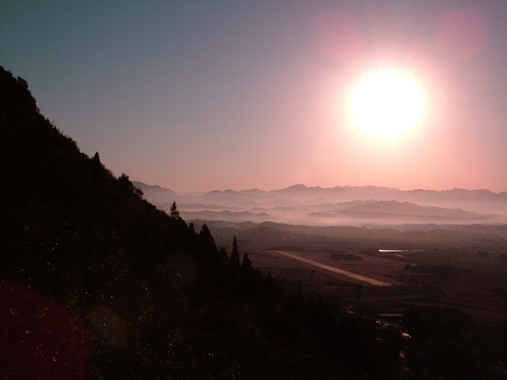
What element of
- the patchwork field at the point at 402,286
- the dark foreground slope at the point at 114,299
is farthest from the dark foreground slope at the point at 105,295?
the patchwork field at the point at 402,286

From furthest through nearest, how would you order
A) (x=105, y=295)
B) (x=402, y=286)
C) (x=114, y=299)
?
(x=402, y=286), (x=114, y=299), (x=105, y=295)

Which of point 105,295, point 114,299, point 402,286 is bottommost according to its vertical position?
point 402,286

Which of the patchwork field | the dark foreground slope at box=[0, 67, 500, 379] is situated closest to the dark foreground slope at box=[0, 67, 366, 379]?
the dark foreground slope at box=[0, 67, 500, 379]

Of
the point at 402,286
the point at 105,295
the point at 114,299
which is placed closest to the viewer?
the point at 105,295

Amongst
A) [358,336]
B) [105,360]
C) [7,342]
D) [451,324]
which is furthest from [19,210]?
[451,324]

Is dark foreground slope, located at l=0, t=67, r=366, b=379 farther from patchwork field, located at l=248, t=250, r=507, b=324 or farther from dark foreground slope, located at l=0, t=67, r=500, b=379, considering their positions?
patchwork field, located at l=248, t=250, r=507, b=324

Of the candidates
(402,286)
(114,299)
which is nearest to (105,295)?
(114,299)

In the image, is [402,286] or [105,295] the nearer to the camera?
[105,295]

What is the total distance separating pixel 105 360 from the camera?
13523 millimetres

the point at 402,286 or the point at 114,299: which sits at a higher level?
the point at 114,299

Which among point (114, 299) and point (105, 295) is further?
point (114, 299)

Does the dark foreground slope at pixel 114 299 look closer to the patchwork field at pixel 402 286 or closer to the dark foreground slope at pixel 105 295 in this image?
the dark foreground slope at pixel 105 295

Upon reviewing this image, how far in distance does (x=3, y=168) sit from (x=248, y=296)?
23065mm

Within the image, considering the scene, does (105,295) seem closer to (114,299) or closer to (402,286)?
(114,299)
